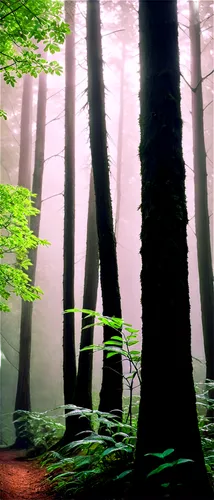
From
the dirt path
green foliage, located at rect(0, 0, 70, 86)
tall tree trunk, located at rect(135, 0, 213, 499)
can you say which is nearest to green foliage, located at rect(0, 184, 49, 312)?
green foliage, located at rect(0, 0, 70, 86)

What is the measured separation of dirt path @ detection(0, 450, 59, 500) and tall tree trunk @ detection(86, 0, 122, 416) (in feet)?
4.37

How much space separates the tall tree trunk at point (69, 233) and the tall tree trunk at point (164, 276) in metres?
4.77

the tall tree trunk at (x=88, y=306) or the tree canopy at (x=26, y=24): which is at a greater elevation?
the tree canopy at (x=26, y=24)

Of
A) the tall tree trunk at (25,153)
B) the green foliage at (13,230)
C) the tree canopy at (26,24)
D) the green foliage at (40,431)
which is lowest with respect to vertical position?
the green foliage at (40,431)

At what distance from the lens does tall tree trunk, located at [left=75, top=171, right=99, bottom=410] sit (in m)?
7.27

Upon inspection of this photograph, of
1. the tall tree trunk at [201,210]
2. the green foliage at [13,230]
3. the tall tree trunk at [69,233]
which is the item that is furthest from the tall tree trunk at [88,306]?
the tall tree trunk at [201,210]

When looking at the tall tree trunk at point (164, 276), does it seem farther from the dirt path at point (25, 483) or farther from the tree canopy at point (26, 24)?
the dirt path at point (25, 483)

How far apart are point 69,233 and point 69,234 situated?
0.02 m

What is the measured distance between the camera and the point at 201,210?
28.9 ft

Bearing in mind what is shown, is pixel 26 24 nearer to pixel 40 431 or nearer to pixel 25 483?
pixel 25 483

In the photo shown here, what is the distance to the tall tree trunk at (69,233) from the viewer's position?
8352mm

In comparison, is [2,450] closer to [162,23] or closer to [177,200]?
[177,200]

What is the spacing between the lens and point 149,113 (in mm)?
3508

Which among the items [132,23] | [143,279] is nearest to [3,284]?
[143,279]
